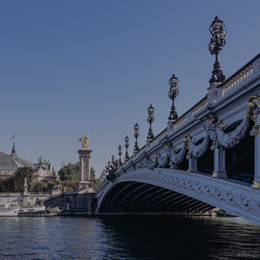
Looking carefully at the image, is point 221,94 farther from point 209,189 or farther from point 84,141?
point 84,141

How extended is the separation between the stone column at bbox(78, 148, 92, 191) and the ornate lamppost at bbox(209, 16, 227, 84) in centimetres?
5619

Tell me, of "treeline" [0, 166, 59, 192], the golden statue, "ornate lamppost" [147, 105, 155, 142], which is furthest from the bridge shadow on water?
"treeline" [0, 166, 59, 192]

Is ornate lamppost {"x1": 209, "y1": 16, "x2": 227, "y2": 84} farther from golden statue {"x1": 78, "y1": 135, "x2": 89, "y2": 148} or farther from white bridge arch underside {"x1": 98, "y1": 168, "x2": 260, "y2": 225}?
golden statue {"x1": 78, "y1": 135, "x2": 89, "y2": 148}

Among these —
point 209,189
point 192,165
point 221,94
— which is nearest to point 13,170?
point 192,165

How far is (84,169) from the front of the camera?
72688 millimetres

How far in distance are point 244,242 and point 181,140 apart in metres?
11.2

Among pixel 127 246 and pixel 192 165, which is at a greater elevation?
pixel 192 165

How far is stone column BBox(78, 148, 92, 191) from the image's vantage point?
70.8 metres

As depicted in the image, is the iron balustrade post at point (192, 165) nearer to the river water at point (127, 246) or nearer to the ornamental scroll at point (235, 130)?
the ornamental scroll at point (235, 130)

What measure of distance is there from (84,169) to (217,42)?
58.9 metres

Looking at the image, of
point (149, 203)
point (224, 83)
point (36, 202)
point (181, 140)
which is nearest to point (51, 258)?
point (181, 140)

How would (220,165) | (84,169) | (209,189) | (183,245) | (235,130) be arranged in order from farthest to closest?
(84,169)
(183,245)
(209,189)
(220,165)
(235,130)

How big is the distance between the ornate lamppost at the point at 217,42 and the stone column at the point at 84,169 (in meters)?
56.2

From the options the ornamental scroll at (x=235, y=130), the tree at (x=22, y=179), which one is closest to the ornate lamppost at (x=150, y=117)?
the ornamental scroll at (x=235, y=130)
